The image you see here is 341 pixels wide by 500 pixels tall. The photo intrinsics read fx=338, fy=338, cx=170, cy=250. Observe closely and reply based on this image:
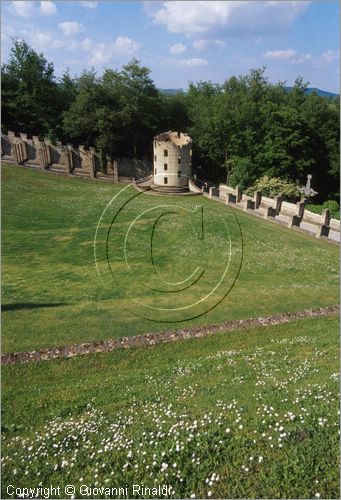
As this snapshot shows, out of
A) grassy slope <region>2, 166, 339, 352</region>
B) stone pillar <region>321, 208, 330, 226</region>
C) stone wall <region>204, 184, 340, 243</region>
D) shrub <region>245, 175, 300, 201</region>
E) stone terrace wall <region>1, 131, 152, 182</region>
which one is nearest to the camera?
grassy slope <region>2, 166, 339, 352</region>

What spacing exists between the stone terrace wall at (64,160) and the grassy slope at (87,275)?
13.9m

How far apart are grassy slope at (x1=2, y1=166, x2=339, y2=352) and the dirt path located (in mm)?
517

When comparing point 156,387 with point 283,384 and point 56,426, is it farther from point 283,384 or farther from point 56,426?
point 283,384

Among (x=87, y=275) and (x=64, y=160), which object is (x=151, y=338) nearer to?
(x=87, y=275)

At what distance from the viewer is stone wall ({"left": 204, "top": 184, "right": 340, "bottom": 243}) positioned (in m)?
31.8

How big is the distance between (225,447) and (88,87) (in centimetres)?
5574

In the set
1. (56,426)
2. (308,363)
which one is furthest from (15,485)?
(308,363)

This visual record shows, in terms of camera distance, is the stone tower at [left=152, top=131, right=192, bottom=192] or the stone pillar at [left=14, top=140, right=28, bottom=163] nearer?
the stone tower at [left=152, top=131, right=192, bottom=192]

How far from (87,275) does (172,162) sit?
31.5 meters

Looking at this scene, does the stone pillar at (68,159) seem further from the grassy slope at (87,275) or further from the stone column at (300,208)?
the stone column at (300,208)

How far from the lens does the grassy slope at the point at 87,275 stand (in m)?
14.9

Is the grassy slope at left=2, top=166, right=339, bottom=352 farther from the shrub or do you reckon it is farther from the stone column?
the shrub

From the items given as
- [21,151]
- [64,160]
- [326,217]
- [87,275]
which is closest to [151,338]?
[87,275]

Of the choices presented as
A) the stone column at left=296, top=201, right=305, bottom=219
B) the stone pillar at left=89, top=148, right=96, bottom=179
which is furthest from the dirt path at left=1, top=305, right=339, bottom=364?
the stone pillar at left=89, top=148, right=96, bottom=179
